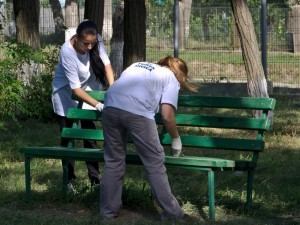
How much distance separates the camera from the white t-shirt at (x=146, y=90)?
7035 millimetres

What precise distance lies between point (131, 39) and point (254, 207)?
6.22m

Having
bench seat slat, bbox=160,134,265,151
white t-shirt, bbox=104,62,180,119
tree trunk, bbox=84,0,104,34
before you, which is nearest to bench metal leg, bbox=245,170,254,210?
bench seat slat, bbox=160,134,265,151

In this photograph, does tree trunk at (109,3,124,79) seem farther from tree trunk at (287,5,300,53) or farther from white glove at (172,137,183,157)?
white glove at (172,137,183,157)

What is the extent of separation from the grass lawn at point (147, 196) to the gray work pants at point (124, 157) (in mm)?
142

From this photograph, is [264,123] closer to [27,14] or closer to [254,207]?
[254,207]

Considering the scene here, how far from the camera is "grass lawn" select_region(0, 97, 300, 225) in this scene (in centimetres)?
739

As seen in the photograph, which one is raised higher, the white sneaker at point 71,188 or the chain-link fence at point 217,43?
the chain-link fence at point 217,43

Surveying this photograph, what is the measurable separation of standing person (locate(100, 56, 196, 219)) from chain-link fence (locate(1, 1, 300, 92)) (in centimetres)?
1195

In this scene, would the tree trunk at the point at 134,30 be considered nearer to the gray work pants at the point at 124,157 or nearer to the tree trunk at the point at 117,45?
the gray work pants at the point at 124,157

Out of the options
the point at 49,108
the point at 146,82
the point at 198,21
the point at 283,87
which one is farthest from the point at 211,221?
the point at 198,21

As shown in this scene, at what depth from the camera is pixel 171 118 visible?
705cm

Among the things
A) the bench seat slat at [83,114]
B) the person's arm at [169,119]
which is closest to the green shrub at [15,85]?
the bench seat slat at [83,114]

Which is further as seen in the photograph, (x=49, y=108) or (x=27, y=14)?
(x=27, y=14)

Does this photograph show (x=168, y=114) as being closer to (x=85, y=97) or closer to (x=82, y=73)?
(x=85, y=97)
